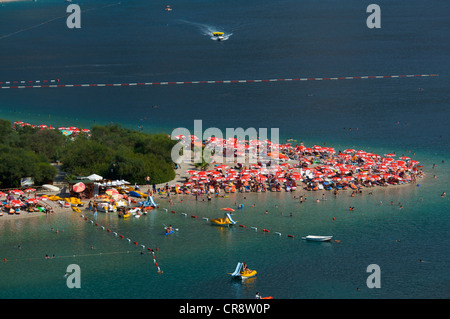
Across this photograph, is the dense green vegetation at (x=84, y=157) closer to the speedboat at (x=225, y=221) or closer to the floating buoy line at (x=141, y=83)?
the speedboat at (x=225, y=221)

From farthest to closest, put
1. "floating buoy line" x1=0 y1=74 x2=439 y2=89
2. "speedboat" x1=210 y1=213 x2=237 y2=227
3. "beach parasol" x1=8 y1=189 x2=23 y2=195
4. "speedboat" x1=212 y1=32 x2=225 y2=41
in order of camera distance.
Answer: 1. "speedboat" x1=212 y1=32 x2=225 y2=41
2. "floating buoy line" x1=0 y1=74 x2=439 y2=89
3. "beach parasol" x1=8 y1=189 x2=23 y2=195
4. "speedboat" x1=210 y1=213 x2=237 y2=227

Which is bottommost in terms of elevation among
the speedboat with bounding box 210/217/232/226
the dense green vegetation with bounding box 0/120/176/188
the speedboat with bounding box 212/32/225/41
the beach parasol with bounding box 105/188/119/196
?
the speedboat with bounding box 210/217/232/226

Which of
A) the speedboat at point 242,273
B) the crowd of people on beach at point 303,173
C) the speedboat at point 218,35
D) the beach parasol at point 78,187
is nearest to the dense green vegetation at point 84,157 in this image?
the beach parasol at point 78,187

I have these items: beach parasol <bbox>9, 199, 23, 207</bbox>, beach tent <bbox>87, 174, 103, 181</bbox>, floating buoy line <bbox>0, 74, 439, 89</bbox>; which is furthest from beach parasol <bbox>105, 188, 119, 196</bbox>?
floating buoy line <bbox>0, 74, 439, 89</bbox>

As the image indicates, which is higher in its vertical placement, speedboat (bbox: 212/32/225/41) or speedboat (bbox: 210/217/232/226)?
speedboat (bbox: 212/32/225/41)

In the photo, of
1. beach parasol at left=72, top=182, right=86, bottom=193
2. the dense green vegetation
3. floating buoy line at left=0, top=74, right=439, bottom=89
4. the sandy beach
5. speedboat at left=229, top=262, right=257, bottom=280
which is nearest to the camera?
speedboat at left=229, top=262, right=257, bottom=280

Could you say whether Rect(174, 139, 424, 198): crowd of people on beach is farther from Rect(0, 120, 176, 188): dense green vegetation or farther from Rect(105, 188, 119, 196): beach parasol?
Rect(105, 188, 119, 196): beach parasol

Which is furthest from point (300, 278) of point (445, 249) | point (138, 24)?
point (138, 24)

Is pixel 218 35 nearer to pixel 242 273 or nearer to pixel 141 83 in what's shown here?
pixel 141 83
